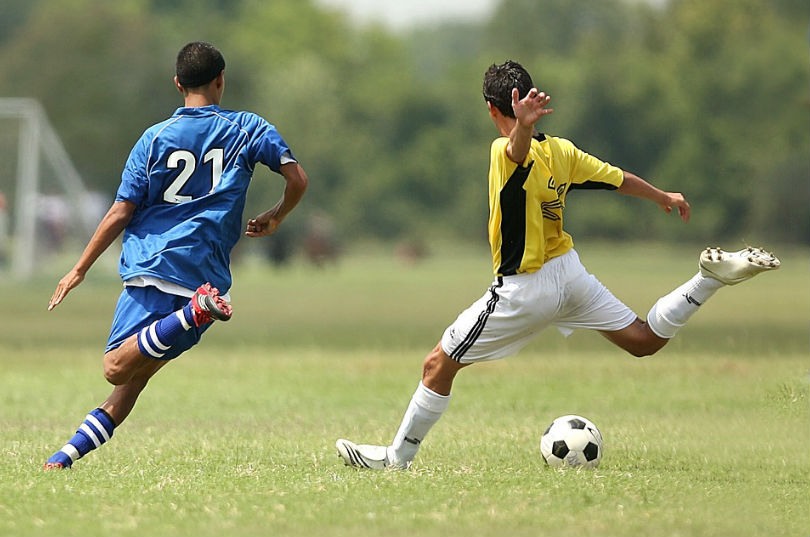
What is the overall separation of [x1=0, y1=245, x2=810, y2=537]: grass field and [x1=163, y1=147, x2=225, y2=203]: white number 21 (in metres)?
1.40

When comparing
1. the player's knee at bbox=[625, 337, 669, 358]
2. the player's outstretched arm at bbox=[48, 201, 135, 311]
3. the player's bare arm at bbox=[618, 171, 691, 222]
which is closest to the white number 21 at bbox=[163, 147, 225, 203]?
the player's outstretched arm at bbox=[48, 201, 135, 311]

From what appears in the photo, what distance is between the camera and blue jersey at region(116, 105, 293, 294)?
294 inches

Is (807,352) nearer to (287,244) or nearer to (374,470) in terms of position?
(374,470)

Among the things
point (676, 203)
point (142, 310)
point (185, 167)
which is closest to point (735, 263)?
point (676, 203)

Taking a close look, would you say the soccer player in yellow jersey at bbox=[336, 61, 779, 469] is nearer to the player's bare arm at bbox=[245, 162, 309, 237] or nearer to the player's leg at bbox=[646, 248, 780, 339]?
the player's leg at bbox=[646, 248, 780, 339]

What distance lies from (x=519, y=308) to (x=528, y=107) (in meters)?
1.09

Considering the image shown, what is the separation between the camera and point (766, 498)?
692 centimetres

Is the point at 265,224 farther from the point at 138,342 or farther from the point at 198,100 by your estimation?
the point at 138,342

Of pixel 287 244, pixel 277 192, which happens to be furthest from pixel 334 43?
pixel 287 244

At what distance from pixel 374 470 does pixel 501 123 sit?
1902 mm

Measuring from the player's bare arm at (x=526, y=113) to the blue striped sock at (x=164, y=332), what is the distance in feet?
5.91

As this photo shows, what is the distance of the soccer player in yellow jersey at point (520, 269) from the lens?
7574 mm

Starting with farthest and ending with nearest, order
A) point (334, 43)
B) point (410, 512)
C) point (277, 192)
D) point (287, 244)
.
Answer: point (334, 43)
point (277, 192)
point (287, 244)
point (410, 512)

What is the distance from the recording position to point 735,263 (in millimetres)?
7945
